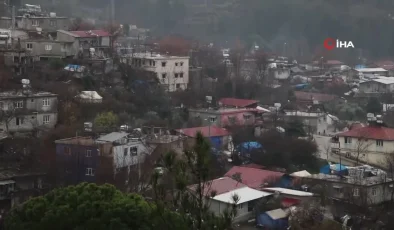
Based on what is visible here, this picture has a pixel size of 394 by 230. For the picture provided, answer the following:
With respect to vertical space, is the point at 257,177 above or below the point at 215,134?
below

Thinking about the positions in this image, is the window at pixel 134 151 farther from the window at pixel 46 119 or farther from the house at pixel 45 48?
the house at pixel 45 48

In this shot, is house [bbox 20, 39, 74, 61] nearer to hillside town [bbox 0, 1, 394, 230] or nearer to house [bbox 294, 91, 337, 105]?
hillside town [bbox 0, 1, 394, 230]

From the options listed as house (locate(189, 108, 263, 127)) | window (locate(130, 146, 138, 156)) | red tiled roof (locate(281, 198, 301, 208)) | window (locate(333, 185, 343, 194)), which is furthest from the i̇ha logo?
red tiled roof (locate(281, 198, 301, 208))

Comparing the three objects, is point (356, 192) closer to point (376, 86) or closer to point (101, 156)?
point (101, 156)

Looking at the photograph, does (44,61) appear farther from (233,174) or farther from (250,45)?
(250,45)

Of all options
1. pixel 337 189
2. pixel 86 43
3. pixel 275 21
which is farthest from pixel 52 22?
pixel 275 21

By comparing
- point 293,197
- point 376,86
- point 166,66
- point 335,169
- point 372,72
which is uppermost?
point 166,66

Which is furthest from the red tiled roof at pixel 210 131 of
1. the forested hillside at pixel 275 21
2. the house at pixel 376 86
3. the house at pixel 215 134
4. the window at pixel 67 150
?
the forested hillside at pixel 275 21
